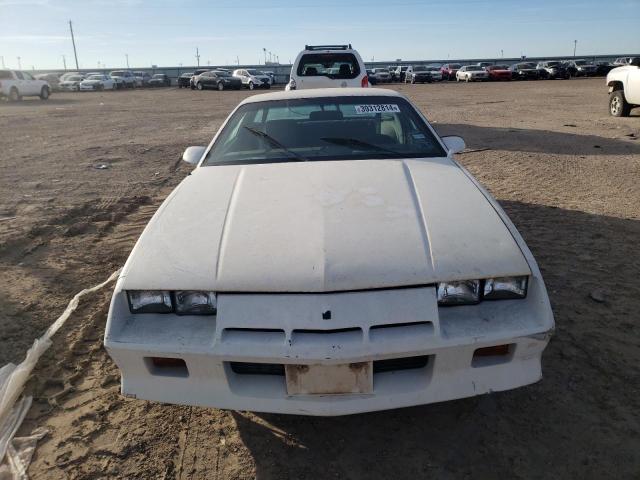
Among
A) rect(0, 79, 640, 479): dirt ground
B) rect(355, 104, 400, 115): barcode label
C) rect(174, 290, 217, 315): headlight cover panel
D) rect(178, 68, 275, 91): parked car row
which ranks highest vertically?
rect(178, 68, 275, 91): parked car row

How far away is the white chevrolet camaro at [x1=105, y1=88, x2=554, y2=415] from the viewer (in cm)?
189

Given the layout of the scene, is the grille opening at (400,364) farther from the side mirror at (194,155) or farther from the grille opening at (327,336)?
the side mirror at (194,155)

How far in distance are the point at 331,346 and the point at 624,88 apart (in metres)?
13.5

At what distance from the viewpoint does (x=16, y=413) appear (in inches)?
96.4

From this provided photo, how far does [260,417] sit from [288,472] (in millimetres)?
407

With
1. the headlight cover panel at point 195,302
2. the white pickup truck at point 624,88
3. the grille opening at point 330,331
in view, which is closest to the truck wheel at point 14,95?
the white pickup truck at point 624,88

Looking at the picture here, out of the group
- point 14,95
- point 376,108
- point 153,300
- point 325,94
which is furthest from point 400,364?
point 14,95

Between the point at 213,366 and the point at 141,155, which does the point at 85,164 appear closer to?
the point at 141,155

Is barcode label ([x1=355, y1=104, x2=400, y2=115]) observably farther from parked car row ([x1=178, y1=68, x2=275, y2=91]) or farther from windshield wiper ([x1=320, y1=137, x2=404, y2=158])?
parked car row ([x1=178, y1=68, x2=275, y2=91])

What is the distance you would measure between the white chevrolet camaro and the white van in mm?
7603

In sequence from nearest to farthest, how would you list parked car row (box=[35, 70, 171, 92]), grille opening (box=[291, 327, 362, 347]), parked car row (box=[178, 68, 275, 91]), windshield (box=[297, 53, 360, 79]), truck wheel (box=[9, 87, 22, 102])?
grille opening (box=[291, 327, 362, 347]) → windshield (box=[297, 53, 360, 79]) → truck wheel (box=[9, 87, 22, 102]) → parked car row (box=[178, 68, 275, 91]) → parked car row (box=[35, 70, 171, 92])

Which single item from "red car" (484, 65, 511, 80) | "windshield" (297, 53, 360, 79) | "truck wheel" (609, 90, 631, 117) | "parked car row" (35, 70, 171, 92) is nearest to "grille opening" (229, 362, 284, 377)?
"windshield" (297, 53, 360, 79)

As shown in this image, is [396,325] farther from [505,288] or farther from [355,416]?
[355,416]

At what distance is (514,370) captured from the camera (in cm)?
202
